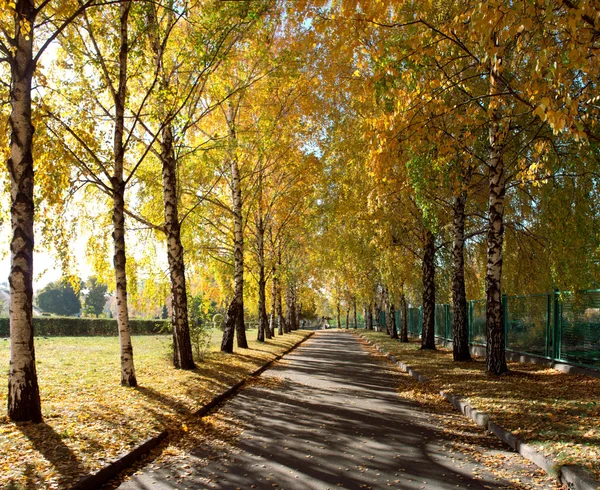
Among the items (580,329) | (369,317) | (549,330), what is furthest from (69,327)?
(369,317)

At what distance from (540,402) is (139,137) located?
11.9 m

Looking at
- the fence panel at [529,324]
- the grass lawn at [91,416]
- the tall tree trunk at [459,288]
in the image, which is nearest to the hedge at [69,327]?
the grass lawn at [91,416]

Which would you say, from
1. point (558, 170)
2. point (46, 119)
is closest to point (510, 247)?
point (558, 170)

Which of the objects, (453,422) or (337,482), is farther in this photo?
(453,422)

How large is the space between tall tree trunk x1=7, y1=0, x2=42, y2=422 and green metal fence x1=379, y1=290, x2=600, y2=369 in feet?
37.4

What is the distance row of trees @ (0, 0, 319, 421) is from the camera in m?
6.93

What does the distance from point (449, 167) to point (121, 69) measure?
7.71m

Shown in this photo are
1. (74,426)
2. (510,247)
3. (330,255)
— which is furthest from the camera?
(330,255)

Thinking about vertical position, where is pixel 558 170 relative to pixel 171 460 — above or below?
above

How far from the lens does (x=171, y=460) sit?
18.7 feet

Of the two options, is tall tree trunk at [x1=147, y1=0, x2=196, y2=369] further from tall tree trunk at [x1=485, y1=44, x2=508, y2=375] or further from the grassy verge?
tall tree trunk at [x1=485, y1=44, x2=508, y2=375]

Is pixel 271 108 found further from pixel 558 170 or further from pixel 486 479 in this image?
pixel 486 479

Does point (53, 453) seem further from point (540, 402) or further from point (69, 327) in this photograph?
point (69, 327)

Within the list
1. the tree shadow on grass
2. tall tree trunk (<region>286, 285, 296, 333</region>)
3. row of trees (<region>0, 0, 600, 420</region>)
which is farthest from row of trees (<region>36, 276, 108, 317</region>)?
the tree shadow on grass
